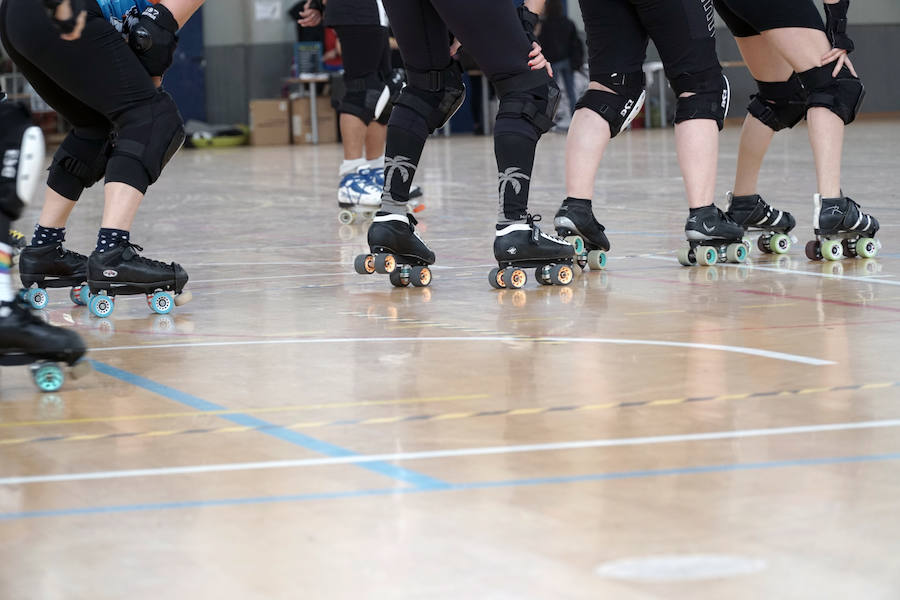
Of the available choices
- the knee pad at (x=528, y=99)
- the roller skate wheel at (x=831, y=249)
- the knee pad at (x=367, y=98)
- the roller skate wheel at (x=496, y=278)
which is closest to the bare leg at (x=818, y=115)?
the roller skate wheel at (x=831, y=249)

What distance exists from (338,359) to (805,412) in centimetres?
122

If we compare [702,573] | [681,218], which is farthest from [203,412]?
[681,218]

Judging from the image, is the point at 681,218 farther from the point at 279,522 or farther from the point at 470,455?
the point at 279,522

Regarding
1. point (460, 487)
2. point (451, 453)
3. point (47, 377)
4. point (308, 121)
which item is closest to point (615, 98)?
point (47, 377)

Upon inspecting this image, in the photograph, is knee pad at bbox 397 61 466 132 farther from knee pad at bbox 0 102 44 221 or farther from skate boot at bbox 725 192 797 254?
knee pad at bbox 0 102 44 221

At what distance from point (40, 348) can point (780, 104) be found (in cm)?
334

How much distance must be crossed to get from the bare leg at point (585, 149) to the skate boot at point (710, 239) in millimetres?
390

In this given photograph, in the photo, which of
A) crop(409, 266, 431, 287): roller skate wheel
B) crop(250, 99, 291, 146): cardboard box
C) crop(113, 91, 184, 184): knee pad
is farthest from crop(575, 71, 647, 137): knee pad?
crop(250, 99, 291, 146): cardboard box

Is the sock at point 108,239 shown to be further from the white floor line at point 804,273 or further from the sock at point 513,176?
the white floor line at point 804,273

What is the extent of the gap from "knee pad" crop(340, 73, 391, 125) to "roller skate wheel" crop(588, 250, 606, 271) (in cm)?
287

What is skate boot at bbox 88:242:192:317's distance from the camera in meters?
4.18

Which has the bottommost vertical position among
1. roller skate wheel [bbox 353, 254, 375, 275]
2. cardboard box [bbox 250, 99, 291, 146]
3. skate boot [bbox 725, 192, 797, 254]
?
roller skate wheel [bbox 353, 254, 375, 275]

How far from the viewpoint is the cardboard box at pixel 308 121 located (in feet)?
67.3

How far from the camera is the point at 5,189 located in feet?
10.5
